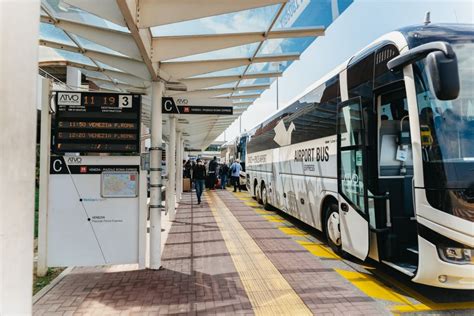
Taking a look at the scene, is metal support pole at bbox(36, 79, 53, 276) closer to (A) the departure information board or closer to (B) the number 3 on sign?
(A) the departure information board

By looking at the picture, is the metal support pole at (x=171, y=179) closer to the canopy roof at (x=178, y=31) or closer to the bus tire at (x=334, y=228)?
the canopy roof at (x=178, y=31)

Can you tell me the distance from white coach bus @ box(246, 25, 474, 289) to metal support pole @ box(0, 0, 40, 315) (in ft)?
12.1

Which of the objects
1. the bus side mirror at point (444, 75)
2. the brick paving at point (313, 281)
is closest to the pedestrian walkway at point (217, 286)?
the brick paving at point (313, 281)

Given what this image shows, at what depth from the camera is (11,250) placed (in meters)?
→ 2.01

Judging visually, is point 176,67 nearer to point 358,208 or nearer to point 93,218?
point 93,218

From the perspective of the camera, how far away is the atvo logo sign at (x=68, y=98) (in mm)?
4938

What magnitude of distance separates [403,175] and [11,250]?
16.0 feet

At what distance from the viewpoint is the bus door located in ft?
16.1

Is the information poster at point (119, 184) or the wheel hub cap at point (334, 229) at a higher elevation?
the information poster at point (119, 184)

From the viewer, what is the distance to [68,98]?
195 inches

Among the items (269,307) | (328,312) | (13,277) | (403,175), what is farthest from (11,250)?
(403,175)

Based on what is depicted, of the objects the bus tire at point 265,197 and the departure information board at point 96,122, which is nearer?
the departure information board at point 96,122

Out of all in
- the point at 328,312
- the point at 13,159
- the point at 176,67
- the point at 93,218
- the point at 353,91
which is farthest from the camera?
the point at 176,67

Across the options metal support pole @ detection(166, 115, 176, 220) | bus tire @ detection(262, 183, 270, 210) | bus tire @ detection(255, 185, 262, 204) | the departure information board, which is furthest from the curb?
bus tire @ detection(255, 185, 262, 204)
